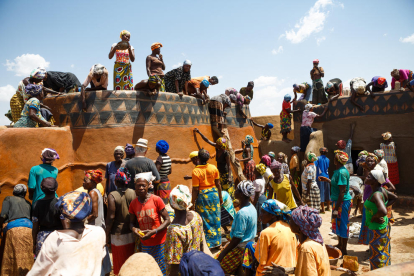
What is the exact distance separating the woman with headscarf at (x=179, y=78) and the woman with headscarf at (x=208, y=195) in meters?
3.76

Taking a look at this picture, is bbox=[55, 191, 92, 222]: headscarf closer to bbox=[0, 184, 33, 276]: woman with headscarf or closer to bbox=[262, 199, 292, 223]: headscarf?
bbox=[262, 199, 292, 223]: headscarf

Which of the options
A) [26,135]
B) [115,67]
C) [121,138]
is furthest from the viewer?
[115,67]

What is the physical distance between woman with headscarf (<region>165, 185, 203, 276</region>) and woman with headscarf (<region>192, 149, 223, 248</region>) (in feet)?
5.82

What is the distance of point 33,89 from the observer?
6.40 meters

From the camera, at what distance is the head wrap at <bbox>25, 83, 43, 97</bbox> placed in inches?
251

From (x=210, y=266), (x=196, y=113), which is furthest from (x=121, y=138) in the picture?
(x=210, y=266)

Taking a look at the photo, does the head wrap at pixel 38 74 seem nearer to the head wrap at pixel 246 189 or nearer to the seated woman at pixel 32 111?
the seated woman at pixel 32 111

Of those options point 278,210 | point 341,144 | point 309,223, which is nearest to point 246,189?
point 278,210

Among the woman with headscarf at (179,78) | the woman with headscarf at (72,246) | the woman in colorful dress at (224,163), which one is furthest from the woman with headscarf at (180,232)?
the woman with headscarf at (179,78)

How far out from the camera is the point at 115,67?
8.02 m

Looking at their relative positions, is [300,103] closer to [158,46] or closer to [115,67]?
[158,46]

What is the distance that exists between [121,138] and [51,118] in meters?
1.82

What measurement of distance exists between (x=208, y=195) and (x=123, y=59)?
4.59m

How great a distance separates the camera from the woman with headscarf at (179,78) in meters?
8.68
